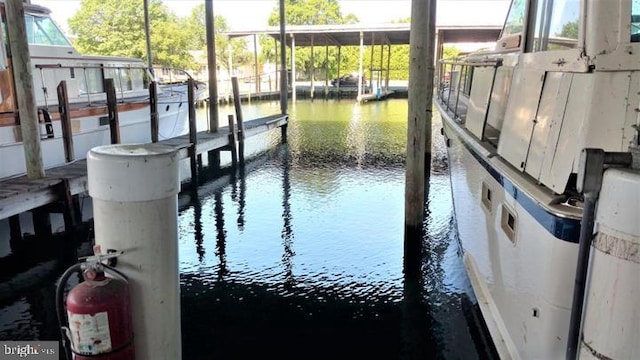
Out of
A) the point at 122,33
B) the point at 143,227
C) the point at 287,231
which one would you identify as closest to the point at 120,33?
the point at 122,33

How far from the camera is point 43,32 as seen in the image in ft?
31.9

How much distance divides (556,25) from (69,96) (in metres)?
9.41

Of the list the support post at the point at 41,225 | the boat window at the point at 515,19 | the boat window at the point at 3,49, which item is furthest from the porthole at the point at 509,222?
the boat window at the point at 3,49

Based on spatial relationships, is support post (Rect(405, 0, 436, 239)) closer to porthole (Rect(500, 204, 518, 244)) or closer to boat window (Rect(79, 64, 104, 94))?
porthole (Rect(500, 204, 518, 244))

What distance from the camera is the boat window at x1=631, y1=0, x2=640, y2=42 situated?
6.92 feet

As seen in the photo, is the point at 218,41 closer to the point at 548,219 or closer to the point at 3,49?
the point at 3,49

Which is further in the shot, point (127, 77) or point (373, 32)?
point (373, 32)

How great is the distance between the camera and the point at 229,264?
5.95 m

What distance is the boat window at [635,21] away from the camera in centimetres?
211

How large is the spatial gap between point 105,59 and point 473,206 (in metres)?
9.09

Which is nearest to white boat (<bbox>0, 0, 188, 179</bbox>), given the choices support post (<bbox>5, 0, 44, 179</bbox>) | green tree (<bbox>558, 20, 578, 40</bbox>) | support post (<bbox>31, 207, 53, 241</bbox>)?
support post (<bbox>31, 207, 53, 241</bbox>)

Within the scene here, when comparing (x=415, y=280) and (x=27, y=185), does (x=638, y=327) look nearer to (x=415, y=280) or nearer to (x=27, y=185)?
(x=415, y=280)

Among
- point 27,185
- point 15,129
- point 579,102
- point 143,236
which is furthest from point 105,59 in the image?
point 579,102

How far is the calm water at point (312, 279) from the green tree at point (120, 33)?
31.0 meters
